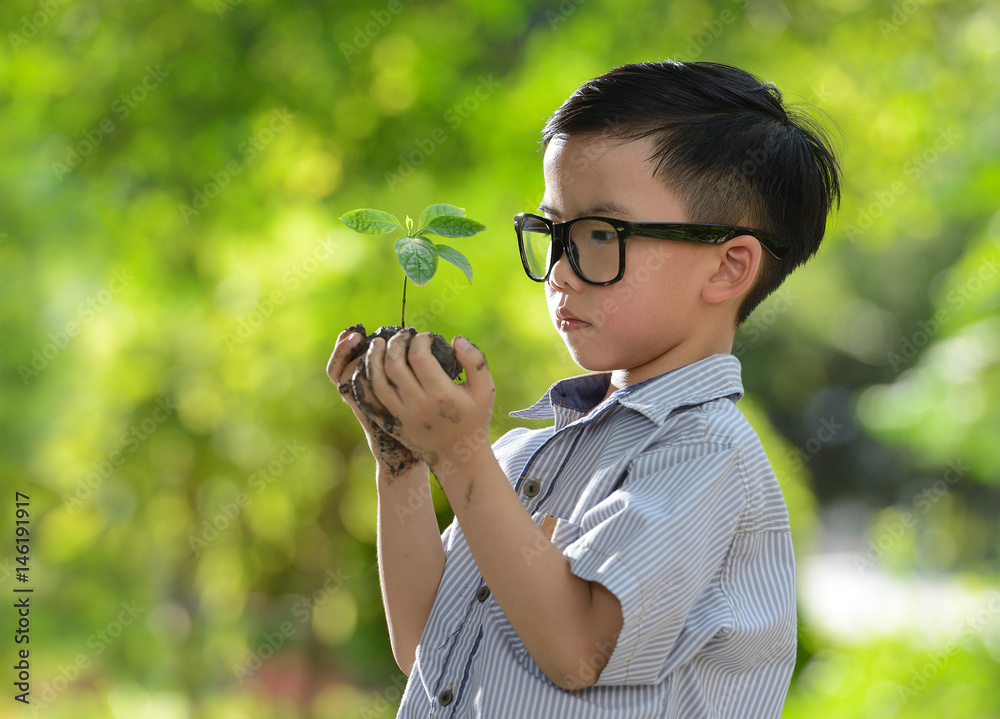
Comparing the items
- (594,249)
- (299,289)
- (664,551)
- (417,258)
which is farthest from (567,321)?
(299,289)

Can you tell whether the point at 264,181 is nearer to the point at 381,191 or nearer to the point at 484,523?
the point at 381,191

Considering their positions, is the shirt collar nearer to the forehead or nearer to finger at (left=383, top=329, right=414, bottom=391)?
the forehead

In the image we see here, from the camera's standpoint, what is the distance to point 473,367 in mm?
981

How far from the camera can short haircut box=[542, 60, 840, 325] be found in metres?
1.16

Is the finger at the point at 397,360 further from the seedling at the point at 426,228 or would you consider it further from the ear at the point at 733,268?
the ear at the point at 733,268

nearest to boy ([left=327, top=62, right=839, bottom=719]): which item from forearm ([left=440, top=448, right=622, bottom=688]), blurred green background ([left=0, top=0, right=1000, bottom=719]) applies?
forearm ([left=440, top=448, right=622, bottom=688])

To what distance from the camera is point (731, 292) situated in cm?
119

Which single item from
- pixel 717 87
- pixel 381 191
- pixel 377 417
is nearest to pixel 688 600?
pixel 377 417

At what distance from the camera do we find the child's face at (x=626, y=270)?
1.12 metres

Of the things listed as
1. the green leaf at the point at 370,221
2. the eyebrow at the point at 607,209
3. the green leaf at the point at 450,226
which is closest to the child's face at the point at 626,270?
the eyebrow at the point at 607,209

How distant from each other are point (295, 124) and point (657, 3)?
1525mm

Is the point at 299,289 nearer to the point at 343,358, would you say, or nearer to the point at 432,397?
the point at 343,358

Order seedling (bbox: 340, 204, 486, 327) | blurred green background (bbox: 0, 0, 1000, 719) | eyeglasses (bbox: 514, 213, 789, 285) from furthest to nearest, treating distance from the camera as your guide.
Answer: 1. blurred green background (bbox: 0, 0, 1000, 719)
2. seedling (bbox: 340, 204, 486, 327)
3. eyeglasses (bbox: 514, 213, 789, 285)

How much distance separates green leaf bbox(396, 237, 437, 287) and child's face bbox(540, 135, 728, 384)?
0.54 ft
